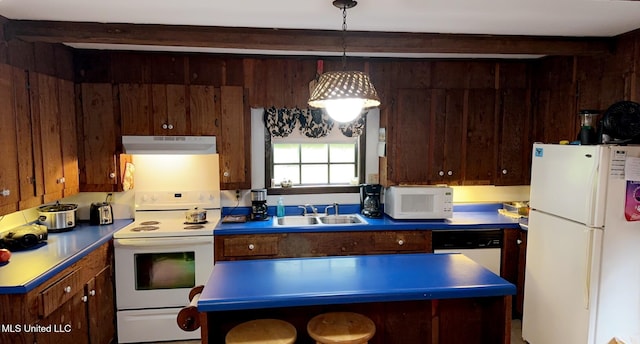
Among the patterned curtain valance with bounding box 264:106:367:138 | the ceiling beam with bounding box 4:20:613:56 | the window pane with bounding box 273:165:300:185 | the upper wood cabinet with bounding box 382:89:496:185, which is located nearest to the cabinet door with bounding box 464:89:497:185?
the upper wood cabinet with bounding box 382:89:496:185

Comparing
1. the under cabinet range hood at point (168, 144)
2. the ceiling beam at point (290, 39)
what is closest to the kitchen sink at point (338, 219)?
the under cabinet range hood at point (168, 144)

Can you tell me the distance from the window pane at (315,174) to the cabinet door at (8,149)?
225cm

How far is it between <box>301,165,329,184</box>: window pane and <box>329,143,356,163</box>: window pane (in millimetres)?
139

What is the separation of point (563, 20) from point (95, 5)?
9.21ft

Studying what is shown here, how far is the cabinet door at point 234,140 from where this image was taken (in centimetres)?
345

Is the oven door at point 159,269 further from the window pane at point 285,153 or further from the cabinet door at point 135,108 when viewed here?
the window pane at point 285,153

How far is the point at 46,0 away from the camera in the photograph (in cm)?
220

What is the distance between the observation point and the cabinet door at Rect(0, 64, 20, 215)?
7.80 feet

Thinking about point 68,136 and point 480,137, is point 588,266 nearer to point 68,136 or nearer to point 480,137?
point 480,137

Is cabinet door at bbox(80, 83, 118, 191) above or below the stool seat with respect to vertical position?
above

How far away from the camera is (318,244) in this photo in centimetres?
339

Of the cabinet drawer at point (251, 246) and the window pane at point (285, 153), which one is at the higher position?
the window pane at point (285, 153)

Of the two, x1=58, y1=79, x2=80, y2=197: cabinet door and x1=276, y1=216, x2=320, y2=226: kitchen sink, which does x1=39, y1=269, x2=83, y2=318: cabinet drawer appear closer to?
x1=58, y1=79, x2=80, y2=197: cabinet door

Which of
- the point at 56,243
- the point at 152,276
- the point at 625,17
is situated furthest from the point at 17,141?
the point at 625,17
